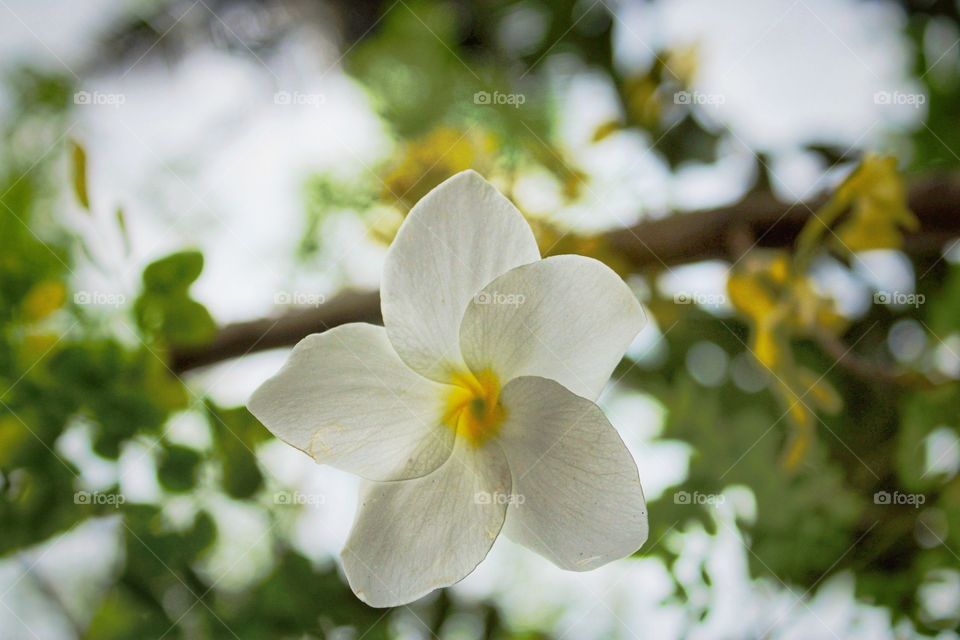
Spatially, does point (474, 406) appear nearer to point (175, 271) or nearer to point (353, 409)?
point (353, 409)

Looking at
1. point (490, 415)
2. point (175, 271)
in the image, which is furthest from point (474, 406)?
point (175, 271)

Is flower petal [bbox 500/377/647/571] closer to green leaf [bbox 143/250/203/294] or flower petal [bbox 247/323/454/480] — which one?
flower petal [bbox 247/323/454/480]

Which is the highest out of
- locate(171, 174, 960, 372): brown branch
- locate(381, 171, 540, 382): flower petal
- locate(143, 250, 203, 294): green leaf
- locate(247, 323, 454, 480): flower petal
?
locate(381, 171, 540, 382): flower petal

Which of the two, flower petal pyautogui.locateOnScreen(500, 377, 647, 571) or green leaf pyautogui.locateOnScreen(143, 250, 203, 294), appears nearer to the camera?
flower petal pyautogui.locateOnScreen(500, 377, 647, 571)

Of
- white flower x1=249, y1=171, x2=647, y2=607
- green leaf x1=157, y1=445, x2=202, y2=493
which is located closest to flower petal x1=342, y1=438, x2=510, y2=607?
white flower x1=249, y1=171, x2=647, y2=607

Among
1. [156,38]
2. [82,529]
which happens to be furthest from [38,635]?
[156,38]

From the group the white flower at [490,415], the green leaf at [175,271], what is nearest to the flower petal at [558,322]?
the white flower at [490,415]

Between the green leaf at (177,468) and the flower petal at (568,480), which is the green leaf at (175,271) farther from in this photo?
the flower petal at (568,480)
